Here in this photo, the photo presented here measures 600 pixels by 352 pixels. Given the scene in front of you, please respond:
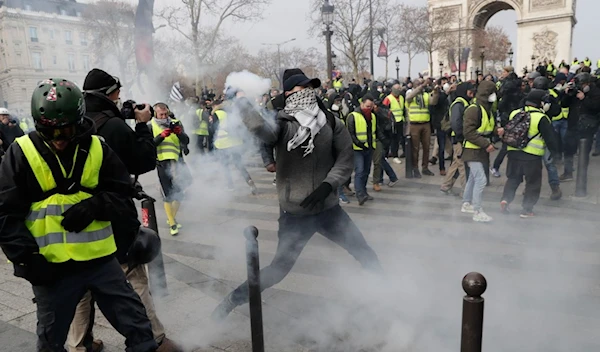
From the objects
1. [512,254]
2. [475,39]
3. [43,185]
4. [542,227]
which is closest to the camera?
[43,185]

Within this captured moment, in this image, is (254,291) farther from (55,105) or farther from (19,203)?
(55,105)

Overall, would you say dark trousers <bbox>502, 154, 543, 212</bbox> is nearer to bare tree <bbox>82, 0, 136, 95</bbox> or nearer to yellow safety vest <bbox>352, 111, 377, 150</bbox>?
yellow safety vest <bbox>352, 111, 377, 150</bbox>

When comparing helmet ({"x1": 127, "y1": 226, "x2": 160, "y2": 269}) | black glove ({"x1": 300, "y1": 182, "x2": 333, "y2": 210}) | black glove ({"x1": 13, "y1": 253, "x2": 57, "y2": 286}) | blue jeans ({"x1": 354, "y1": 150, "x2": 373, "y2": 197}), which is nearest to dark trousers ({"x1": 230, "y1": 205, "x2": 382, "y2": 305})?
black glove ({"x1": 300, "y1": 182, "x2": 333, "y2": 210})

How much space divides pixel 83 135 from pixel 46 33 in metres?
4.49

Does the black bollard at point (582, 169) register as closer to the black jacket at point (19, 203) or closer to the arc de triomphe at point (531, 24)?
the black jacket at point (19, 203)

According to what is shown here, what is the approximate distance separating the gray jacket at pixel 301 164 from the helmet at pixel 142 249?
0.89 m

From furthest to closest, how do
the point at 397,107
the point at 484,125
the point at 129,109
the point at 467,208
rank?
the point at 397,107, the point at 467,208, the point at 484,125, the point at 129,109

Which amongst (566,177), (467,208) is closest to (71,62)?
(467,208)

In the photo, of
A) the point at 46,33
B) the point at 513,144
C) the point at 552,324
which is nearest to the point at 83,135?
the point at 552,324

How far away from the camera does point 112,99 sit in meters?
2.87

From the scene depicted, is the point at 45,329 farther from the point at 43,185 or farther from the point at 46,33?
the point at 46,33

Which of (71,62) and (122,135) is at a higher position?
(71,62)

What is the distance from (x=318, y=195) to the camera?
117 inches

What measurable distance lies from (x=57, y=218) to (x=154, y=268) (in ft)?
6.16
